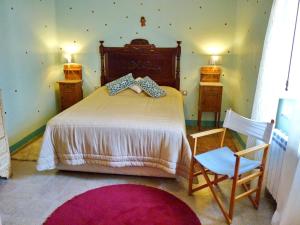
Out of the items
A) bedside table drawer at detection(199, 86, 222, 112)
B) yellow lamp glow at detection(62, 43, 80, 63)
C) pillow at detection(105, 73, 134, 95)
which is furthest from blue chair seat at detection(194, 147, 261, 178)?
yellow lamp glow at detection(62, 43, 80, 63)

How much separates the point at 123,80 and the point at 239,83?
74.2 inches

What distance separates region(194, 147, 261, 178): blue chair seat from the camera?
6.98 feet

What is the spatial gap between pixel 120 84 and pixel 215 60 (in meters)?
1.69

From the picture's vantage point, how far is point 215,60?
4.38 meters

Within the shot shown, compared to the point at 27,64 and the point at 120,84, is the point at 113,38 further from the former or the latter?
the point at 27,64

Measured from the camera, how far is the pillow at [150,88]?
3941 millimetres

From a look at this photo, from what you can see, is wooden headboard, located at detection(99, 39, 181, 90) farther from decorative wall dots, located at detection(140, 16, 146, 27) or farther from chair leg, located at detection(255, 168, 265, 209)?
chair leg, located at detection(255, 168, 265, 209)

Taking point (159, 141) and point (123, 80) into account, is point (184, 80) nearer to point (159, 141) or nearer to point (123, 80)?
point (123, 80)

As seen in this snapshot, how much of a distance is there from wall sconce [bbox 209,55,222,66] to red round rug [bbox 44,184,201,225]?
2654 mm

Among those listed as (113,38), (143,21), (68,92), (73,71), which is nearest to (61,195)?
(68,92)

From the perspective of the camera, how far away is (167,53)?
4484 millimetres

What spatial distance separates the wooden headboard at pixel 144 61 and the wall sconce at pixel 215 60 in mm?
560

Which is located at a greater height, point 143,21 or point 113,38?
point 143,21

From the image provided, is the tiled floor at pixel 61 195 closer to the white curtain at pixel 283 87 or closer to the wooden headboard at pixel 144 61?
the white curtain at pixel 283 87
